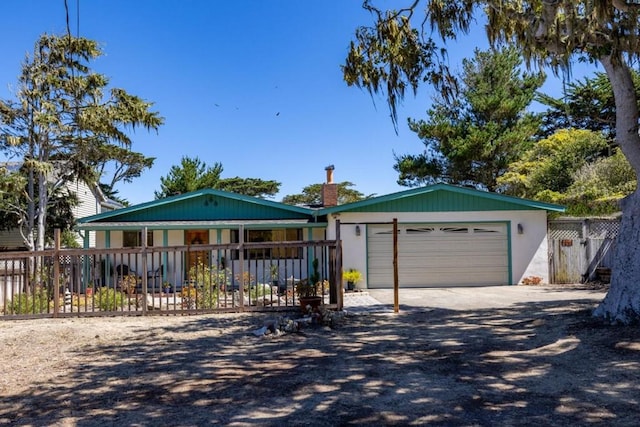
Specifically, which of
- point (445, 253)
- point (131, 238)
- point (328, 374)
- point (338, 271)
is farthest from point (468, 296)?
point (131, 238)

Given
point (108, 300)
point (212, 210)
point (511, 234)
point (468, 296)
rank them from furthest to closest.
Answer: point (212, 210)
point (511, 234)
point (468, 296)
point (108, 300)

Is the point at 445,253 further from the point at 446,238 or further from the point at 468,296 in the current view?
the point at 468,296

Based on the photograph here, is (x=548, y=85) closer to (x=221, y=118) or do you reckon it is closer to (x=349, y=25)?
(x=221, y=118)

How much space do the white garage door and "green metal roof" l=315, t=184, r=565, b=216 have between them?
21.5 inches

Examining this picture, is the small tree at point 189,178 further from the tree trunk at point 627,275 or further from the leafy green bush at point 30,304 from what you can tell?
the tree trunk at point 627,275

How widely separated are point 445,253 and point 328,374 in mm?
10578

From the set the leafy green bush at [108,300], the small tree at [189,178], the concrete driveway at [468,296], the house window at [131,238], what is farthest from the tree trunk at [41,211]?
the small tree at [189,178]

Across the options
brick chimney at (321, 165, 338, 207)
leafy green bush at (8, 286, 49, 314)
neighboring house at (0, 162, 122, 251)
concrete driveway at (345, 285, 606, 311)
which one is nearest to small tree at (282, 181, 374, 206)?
neighboring house at (0, 162, 122, 251)

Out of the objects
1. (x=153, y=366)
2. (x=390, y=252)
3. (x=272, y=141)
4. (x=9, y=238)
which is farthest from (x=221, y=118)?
(x=153, y=366)

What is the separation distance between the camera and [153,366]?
18.3 ft

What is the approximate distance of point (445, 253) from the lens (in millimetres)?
14867

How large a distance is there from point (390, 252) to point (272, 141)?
609 inches

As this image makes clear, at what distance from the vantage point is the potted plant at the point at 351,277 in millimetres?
13938

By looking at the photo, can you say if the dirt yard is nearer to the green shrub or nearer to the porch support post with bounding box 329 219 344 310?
the porch support post with bounding box 329 219 344 310
